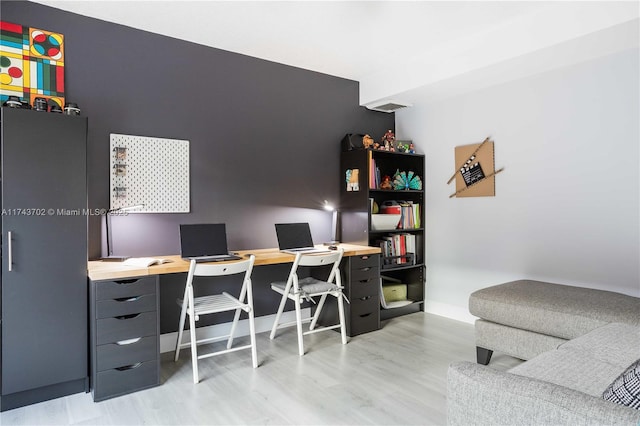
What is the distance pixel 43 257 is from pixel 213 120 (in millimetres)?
1634

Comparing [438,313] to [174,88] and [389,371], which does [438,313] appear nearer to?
[389,371]

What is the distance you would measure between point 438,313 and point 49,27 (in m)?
4.06

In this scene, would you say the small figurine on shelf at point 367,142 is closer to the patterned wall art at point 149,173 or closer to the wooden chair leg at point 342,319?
the wooden chair leg at point 342,319

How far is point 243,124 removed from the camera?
359cm

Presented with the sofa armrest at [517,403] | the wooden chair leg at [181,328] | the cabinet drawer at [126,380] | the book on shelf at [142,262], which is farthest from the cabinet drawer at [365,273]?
the sofa armrest at [517,403]

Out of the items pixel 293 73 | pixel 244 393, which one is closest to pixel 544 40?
pixel 293 73

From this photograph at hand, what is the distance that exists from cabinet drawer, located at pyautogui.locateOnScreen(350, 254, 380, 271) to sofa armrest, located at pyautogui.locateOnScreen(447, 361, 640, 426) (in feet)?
7.09

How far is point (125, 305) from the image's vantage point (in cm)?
247

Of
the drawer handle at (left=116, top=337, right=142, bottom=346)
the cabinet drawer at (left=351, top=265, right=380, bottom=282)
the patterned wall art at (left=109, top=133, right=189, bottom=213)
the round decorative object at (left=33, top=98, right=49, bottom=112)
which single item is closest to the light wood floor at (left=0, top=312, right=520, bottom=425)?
the drawer handle at (left=116, top=337, right=142, bottom=346)

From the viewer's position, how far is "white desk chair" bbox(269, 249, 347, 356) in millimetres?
3091

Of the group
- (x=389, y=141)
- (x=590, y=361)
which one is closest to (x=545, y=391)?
(x=590, y=361)

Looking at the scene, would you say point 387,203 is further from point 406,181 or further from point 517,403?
point 517,403

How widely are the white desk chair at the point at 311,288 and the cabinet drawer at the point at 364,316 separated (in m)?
0.12

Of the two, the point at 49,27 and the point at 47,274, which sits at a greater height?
the point at 49,27
